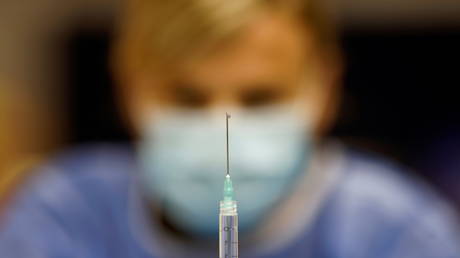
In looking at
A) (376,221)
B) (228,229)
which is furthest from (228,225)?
(376,221)

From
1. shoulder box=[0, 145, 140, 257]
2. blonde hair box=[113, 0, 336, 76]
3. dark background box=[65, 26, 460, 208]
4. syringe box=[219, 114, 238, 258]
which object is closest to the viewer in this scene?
syringe box=[219, 114, 238, 258]

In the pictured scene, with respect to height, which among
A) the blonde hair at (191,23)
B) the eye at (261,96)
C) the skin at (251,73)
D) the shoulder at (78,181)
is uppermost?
the blonde hair at (191,23)

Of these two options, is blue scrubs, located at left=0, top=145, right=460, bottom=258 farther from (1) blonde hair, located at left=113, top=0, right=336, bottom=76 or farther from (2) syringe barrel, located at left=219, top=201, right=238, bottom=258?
(2) syringe barrel, located at left=219, top=201, right=238, bottom=258

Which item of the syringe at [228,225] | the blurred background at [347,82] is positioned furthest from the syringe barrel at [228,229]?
the blurred background at [347,82]

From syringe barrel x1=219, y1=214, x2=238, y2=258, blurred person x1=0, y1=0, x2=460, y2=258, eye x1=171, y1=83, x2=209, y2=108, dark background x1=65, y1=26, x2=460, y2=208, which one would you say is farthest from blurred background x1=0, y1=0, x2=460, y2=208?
syringe barrel x1=219, y1=214, x2=238, y2=258

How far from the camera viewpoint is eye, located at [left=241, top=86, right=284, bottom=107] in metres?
1.11

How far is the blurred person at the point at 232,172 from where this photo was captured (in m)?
1.08

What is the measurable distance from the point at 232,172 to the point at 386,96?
0.48 m

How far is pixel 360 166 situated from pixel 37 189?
0.60 m

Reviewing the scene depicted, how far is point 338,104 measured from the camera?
1401 mm

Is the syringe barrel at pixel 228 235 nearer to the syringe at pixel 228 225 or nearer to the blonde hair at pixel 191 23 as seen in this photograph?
the syringe at pixel 228 225

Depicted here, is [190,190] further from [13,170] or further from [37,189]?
[13,170]

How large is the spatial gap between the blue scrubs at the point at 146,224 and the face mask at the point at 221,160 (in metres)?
0.07

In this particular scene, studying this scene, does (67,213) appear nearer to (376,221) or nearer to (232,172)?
(232,172)
